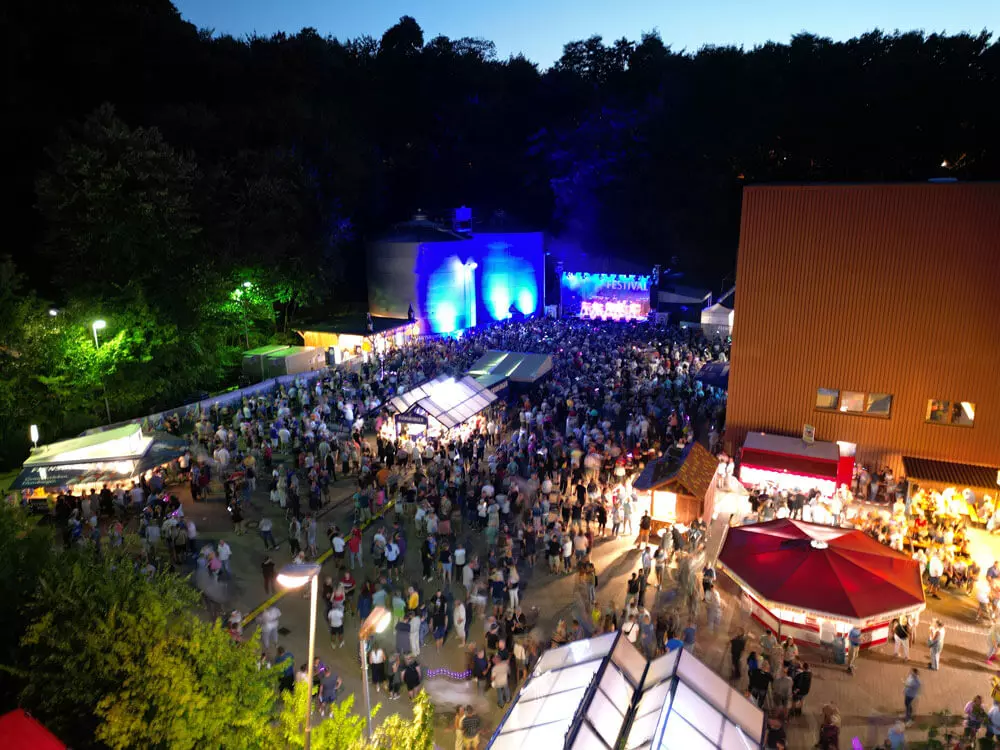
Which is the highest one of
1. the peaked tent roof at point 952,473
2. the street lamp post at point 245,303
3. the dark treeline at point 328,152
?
the dark treeline at point 328,152


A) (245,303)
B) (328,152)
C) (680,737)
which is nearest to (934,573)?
(680,737)

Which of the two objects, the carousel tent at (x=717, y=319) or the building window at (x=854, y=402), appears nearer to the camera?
the building window at (x=854, y=402)

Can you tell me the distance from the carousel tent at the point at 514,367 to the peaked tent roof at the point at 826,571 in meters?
12.7

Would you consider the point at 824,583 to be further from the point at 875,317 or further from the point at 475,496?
the point at 875,317

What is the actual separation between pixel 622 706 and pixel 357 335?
2925cm

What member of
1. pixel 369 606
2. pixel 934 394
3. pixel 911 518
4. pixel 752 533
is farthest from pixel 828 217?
pixel 369 606

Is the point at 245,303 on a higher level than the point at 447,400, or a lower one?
higher

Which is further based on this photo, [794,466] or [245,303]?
[245,303]

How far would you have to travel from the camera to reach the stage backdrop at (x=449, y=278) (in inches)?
1647

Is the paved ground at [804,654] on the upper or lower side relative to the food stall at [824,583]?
lower

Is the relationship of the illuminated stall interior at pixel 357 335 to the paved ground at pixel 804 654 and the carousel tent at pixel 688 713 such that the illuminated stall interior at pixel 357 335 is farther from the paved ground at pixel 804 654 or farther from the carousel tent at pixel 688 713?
the carousel tent at pixel 688 713

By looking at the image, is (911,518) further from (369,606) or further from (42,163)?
(42,163)

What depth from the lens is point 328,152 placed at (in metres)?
40.8

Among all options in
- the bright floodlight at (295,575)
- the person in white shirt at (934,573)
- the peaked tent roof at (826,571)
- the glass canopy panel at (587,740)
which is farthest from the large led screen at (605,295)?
the bright floodlight at (295,575)
